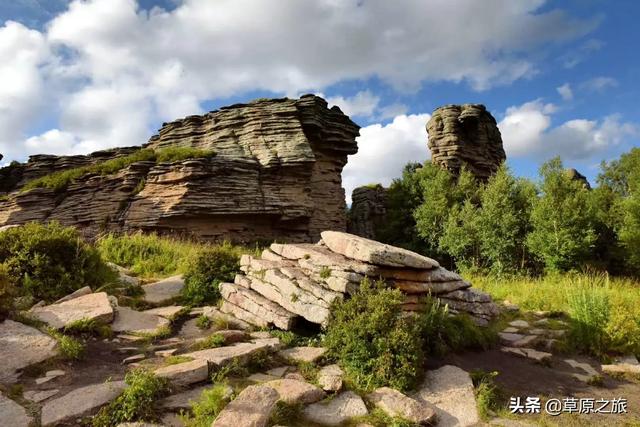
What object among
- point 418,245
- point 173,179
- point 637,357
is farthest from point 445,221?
point 637,357

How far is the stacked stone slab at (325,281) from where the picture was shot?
8047 mm

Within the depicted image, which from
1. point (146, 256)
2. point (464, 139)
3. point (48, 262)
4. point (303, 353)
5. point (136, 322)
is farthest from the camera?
point (464, 139)

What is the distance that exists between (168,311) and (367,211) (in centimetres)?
3135

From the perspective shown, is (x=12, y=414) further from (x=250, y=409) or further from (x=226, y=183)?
(x=226, y=183)

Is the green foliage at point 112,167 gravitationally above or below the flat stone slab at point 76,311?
above

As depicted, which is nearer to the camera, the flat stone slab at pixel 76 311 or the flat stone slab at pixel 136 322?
the flat stone slab at pixel 76 311

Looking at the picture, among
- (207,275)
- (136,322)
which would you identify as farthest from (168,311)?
(207,275)

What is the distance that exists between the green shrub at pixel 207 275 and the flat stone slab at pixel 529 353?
257 inches

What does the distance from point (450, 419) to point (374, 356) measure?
53.9 inches

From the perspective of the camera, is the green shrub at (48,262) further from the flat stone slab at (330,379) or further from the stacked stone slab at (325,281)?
the flat stone slab at (330,379)

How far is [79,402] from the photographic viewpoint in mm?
4922

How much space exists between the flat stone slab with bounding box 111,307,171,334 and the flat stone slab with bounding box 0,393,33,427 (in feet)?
9.81

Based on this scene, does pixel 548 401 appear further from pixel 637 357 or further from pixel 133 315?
pixel 133 315

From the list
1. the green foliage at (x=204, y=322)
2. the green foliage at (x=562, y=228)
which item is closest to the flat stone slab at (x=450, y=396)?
the green foliage at (x=204, y=322)
